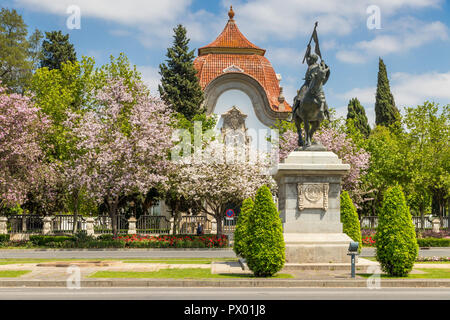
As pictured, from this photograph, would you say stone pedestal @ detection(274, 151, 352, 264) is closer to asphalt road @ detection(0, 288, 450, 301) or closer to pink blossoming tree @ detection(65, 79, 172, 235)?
asphalt road @ detection(0, 288, 450, 301)

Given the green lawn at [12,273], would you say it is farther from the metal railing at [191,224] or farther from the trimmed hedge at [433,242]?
the metal railing at [191,224]

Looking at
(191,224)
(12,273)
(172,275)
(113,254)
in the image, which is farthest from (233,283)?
(191,224)

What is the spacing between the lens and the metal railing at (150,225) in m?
40.2

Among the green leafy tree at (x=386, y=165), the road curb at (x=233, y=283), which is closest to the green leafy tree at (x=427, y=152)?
the green leafy tree at (x=386, y=165)

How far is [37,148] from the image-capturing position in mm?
33750

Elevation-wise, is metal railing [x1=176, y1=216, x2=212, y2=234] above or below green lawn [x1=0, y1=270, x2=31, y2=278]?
below

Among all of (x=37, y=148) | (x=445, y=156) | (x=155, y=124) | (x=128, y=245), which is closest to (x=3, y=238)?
(x=37, y=148)

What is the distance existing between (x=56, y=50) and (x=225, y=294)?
40.4 meters

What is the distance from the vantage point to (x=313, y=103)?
17594mm

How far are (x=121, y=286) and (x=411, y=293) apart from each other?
7.12m

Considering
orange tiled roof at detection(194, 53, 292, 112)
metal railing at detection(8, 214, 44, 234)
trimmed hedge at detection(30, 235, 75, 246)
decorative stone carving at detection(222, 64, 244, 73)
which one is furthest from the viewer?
orange tiled roof at detection(194, 53, 292, 112)

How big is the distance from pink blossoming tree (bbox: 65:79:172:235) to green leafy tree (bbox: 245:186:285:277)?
1844cm

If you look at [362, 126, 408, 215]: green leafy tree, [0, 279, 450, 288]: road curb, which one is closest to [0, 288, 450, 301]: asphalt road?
[0, 279, 450, 288]: road curb

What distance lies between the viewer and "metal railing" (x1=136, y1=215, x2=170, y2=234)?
4018 centimetres
